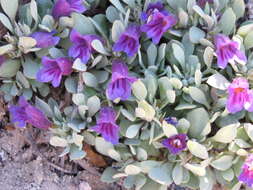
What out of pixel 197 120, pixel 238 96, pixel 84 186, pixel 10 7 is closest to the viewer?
pixel 238 96

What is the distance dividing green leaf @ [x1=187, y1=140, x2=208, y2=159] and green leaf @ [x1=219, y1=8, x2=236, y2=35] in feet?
1.79

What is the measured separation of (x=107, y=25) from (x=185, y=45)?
1.26 ft

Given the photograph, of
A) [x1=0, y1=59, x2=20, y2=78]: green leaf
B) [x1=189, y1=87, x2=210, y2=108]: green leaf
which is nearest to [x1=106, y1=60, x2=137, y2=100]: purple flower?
[x1=189, y1=87, x2=210, y2=108]: green leaf

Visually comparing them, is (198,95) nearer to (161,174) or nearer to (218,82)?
(218,82)

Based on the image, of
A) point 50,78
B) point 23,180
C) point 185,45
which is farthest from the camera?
point 23,180

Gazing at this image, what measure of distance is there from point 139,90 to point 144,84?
50mm

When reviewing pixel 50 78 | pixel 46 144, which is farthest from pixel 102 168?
pixel 50 78

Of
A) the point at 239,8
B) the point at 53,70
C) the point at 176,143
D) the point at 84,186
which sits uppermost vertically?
the point at 239,8

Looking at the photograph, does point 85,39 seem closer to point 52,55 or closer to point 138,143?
point 52,55

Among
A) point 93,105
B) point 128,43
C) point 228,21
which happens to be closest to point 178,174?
point 93,105

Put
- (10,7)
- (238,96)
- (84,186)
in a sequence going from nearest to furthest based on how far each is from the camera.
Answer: (238,96) → (10,7) → (84,186)

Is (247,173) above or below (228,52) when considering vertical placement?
below

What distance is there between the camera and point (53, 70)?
7.31ft

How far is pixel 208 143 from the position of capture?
2.22m
